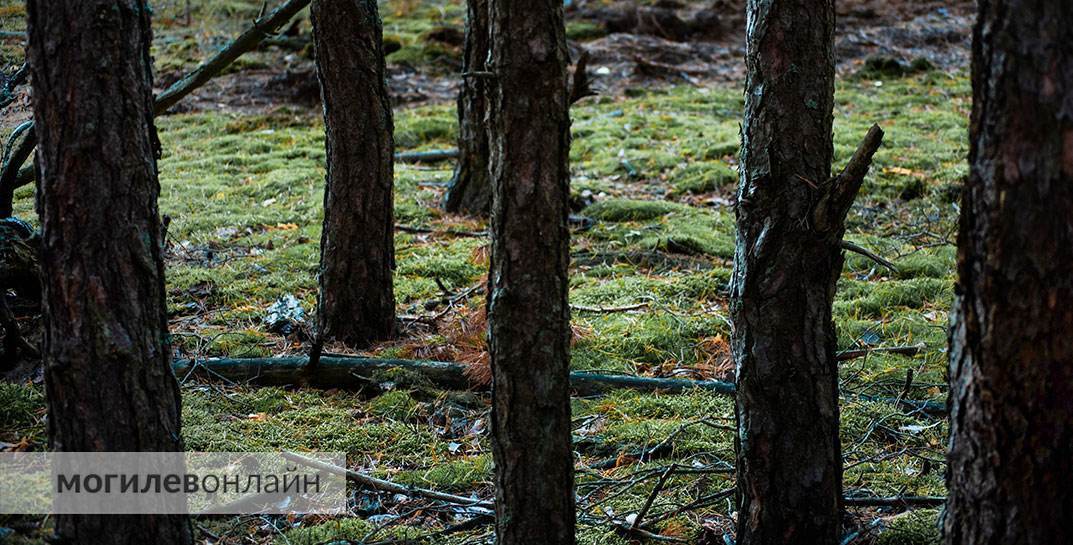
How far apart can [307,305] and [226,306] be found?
54cm

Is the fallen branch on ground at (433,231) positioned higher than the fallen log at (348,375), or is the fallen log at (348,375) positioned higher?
the fallen branch on ground at (433,231)

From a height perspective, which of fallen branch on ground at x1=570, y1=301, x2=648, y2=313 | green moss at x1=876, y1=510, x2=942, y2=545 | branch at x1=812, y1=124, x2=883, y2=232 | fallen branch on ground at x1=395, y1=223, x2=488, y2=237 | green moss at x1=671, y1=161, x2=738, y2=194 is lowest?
green moss at x1=876, y1=510, x2=942, y2=545

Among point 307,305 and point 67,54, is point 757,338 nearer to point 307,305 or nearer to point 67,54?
point 67,54

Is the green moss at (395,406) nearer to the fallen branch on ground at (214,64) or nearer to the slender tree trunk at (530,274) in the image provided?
the slender tree trunk at (530,274)

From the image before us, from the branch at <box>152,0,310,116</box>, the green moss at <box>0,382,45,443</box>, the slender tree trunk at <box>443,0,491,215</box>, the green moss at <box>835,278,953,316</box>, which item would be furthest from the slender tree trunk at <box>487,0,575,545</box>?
the slender tree trunk at <box>443,0,491,215</box>

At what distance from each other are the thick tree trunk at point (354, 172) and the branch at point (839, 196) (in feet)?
9.71

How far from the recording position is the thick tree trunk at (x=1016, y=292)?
7.08 feet

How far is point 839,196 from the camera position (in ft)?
9.73

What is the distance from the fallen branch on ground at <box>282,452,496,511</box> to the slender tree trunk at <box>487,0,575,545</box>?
2.20ft

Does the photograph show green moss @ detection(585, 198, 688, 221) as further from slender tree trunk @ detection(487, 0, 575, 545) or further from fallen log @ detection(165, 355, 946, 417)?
slender tree trunk @ detection(487, 0, 575, 545)

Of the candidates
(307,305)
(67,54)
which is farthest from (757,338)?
(307,305)

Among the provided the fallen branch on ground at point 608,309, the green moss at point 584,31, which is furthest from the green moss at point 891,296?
the green moss at point 584,31

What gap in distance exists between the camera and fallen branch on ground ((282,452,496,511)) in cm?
361

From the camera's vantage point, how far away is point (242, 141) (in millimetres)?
10867
